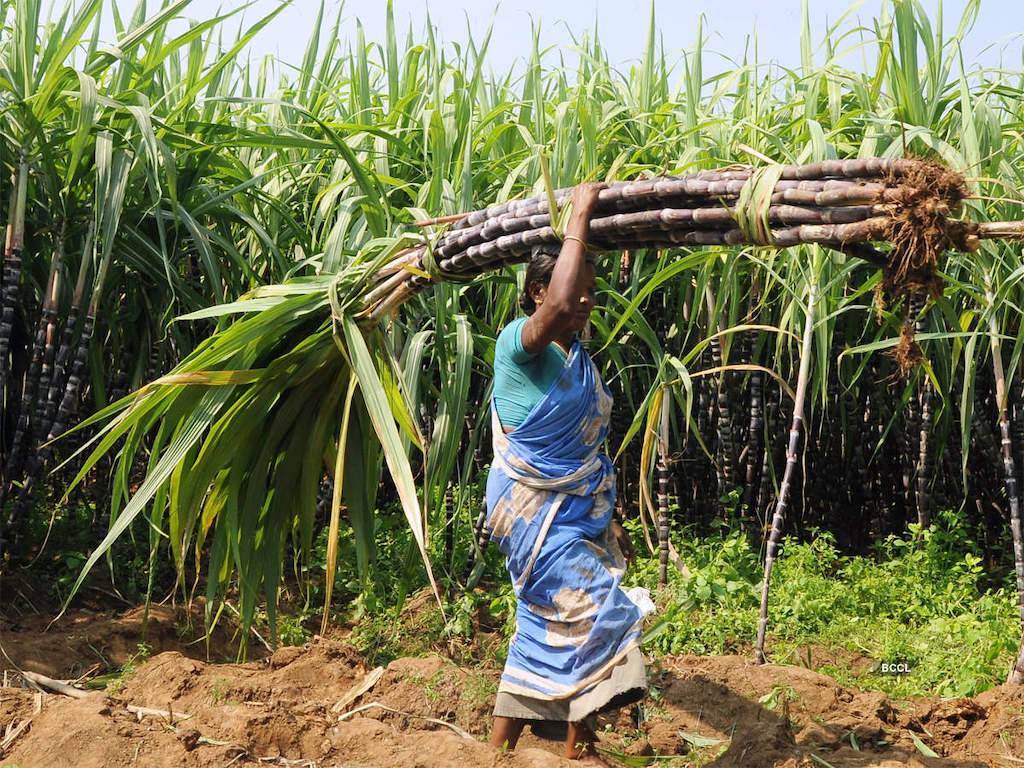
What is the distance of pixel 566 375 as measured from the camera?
2.92 m

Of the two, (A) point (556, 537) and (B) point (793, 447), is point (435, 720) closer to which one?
(A) point (556, 537)

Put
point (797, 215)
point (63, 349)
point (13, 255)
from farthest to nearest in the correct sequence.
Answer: point (63, 349), point (13, 255), point (797, 215)

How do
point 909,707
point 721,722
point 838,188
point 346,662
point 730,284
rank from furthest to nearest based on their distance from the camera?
point 730,284, point 346,662, point 909,707, point 721,722, point 838,188

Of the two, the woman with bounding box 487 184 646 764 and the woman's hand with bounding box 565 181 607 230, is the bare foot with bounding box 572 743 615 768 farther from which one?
the woman's hand with bounding box 565 181 607 230

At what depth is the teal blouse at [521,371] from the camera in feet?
9.52

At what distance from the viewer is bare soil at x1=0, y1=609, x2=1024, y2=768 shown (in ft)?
9.39

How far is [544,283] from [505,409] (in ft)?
1.10

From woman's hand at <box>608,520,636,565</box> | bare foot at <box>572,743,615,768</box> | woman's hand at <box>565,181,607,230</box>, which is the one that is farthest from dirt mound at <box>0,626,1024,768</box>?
woman's hand at <box>565,181,607,230</box>

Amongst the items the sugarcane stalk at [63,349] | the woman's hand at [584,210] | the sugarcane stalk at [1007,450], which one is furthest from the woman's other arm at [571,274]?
the sugarcane stalk at [63,349]

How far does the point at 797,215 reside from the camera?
238cm

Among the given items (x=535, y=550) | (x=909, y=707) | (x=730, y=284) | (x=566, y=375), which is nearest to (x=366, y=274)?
(x=566, y=375)

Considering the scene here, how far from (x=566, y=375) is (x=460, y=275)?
0.40 metres

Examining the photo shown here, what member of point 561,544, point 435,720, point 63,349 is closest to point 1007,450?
point 561,544

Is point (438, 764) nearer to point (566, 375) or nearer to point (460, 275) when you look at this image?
point (566, 375)
